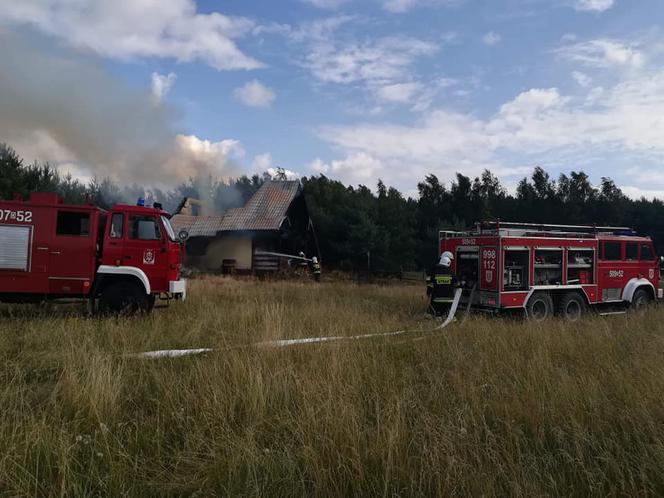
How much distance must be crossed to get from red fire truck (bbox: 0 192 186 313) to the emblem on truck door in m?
0.02

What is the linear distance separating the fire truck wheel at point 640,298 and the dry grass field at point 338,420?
662 cm

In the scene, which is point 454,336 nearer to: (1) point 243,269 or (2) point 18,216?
(2) point 18,216

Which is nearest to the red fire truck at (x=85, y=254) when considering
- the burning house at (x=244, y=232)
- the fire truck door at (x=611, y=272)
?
the fire truck door at (x=611, y=272)

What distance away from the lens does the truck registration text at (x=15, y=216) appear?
898 cm

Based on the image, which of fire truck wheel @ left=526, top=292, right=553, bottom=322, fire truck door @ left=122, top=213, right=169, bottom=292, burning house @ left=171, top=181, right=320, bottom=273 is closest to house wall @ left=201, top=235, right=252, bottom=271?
burning house @ left=171, top=181, right=320, bottom=273

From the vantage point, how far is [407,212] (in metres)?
35.5

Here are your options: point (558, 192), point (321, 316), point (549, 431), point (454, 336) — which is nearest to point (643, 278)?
point (454, 336)

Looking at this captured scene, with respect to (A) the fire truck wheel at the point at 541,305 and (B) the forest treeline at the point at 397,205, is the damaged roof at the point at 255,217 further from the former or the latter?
(A) the fire truck wheel at the point at 541,305

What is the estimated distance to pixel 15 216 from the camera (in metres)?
9.02

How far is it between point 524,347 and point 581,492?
12.0 feet

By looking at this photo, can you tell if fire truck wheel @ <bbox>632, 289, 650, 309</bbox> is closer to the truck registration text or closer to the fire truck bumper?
the fire truck bumper

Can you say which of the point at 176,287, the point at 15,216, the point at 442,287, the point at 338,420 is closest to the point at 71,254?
the point at 15,216

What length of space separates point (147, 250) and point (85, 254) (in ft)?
3.65

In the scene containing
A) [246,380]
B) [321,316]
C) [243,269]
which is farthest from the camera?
[243,269]
